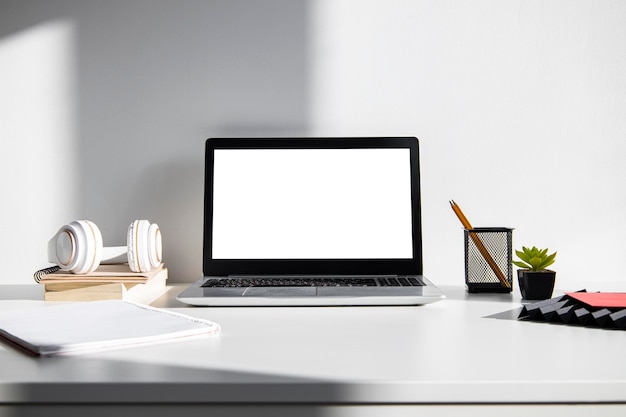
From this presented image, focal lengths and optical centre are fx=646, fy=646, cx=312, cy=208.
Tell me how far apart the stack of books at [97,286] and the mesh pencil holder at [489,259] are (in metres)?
0.61

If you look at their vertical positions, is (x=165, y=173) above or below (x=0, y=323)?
above

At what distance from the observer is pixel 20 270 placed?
142 centimetres

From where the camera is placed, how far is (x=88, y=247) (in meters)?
1.14

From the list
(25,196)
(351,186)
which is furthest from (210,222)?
(25,196)

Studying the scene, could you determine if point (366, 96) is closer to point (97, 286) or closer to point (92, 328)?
point (97, 286)

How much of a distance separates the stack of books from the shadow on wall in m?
0.28

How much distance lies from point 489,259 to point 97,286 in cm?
72

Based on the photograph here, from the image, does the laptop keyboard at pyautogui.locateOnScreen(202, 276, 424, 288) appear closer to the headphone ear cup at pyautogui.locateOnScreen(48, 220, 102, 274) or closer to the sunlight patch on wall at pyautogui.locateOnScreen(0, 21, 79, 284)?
the headphone ear cup at pyautogui.locateOnScreen(48, 220, 102, 274)

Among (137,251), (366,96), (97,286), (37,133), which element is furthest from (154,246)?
(366,96)

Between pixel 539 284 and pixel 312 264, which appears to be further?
pixel 312 264

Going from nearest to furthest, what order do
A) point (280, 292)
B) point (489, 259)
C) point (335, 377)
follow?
point (335, 377), point (280, 292), point (489, 259)

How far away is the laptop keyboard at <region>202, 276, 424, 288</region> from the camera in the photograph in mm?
1177

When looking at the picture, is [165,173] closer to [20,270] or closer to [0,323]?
[20,270]

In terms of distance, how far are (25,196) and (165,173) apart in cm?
31
